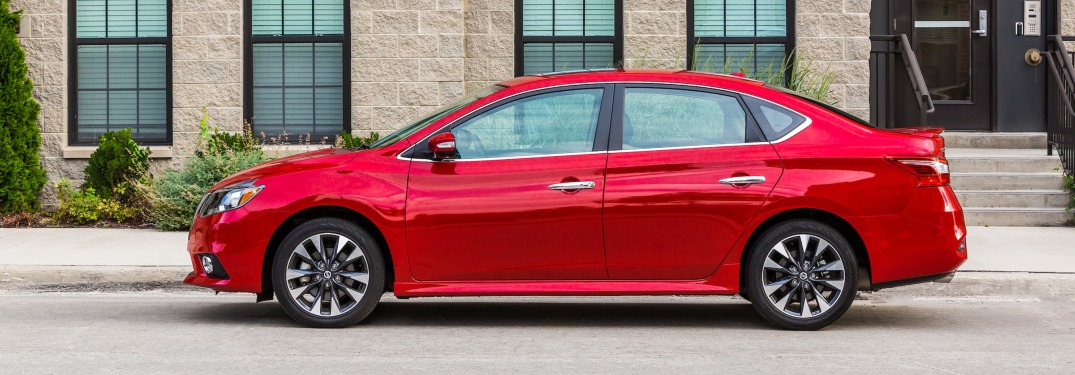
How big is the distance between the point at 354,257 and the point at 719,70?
7473mm

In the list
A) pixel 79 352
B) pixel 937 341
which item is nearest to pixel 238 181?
pixel 79 352

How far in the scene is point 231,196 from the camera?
7.76 meters

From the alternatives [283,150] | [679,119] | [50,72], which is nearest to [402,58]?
[283,150]

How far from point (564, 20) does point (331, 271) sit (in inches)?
278

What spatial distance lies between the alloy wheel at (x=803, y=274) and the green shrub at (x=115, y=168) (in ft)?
25.9

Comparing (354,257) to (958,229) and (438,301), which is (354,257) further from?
(958,229)

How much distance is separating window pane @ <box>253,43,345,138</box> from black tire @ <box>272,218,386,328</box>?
6.54 metres

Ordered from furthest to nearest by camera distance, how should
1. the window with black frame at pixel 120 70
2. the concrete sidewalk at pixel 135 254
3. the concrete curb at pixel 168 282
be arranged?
the window with black frame at pixel 120 70 < the concrete sidewalk at pixel 135 254 < the concrete curb at pixel 168 282

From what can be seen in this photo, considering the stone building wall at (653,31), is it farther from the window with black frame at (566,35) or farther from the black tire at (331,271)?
the black tire at (331,271)

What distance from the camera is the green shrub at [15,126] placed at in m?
13.5

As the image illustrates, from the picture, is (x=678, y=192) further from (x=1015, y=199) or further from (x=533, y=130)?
(x=1015, y=199)

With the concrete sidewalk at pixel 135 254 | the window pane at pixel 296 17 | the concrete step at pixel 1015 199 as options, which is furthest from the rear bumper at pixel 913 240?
the window pane at pixel 296 17

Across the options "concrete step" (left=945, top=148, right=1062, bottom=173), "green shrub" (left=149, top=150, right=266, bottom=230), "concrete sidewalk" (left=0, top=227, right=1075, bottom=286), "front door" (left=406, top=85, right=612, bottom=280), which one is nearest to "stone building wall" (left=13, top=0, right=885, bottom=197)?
"green shrub" (left=149, top=150, right=266, bottom=230)

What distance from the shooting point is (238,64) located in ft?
45.5
